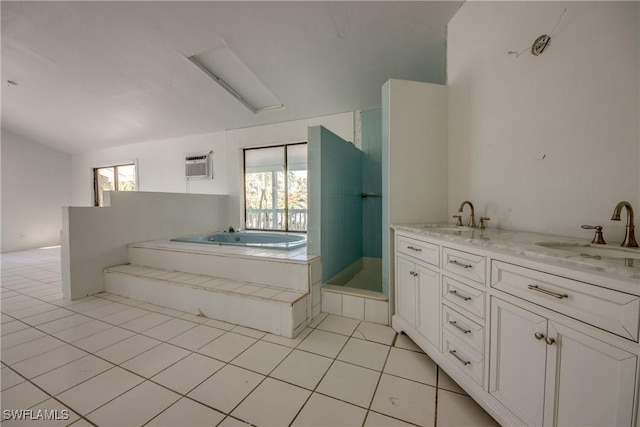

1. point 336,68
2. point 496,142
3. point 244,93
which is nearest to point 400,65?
point 336,68

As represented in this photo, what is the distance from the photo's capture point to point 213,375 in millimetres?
1347

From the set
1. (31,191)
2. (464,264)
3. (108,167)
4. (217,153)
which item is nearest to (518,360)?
(464,264)

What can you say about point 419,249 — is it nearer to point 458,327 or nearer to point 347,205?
point 458,327

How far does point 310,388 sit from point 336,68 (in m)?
2.88

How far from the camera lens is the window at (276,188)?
12.8 feet

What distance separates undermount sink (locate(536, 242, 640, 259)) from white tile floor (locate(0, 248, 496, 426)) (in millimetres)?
848

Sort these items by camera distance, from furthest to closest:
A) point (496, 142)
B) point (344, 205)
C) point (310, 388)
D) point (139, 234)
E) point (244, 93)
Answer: point (244, 93), point (139, 234), point (344, 205), point (496, 142), point (310, 388)

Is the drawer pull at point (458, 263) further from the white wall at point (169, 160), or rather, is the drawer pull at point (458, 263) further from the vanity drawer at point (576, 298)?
the white wall at point (169, 160)

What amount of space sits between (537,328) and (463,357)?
45cm

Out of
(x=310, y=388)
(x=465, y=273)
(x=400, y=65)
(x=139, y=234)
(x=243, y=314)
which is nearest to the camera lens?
(x=465, y=273)

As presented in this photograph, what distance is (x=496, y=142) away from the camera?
1.57 m

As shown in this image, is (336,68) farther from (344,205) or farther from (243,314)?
(243,314)

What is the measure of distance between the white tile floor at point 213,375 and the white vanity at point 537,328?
0.25m

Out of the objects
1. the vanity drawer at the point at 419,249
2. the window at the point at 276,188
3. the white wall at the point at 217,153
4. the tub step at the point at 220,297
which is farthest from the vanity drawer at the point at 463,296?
the window at the point at 276,188
